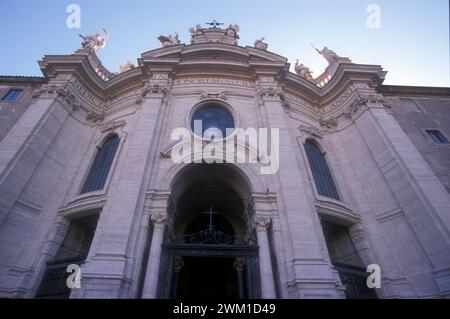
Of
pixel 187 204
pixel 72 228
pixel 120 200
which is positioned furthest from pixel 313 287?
pixel 72 228

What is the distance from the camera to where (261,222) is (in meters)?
9.46

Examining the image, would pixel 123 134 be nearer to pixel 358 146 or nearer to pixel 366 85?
pixel 358 146

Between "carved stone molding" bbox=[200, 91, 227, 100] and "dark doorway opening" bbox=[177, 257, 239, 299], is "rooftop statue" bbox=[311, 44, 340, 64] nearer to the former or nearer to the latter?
"carved stone molding" bbox=[200, 91, 227, 100]

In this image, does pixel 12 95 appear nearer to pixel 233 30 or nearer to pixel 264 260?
pixel 233 30

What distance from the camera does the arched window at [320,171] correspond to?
12.2 metres

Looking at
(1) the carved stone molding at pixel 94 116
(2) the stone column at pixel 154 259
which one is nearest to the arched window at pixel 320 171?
(2) the stone column at pixel 154 259

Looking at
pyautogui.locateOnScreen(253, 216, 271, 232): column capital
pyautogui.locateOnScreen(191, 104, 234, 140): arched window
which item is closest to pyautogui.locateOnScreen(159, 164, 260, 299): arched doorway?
pyautogui.locateOnScreen(253, 216, 271, 232): column capital

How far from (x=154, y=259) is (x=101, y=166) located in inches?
242

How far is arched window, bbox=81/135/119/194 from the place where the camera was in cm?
1184

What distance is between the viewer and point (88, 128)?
1415 cm

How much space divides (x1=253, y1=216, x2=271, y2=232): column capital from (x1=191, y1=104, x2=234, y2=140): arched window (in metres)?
4.58

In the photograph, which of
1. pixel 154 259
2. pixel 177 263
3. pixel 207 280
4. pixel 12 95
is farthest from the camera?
pixel 12 95

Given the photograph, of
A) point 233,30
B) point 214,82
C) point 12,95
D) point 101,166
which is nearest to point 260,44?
point 233,30

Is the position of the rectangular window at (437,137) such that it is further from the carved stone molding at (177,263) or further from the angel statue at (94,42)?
the angel statue at (94,42)
